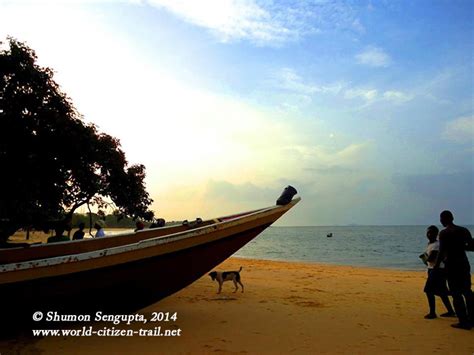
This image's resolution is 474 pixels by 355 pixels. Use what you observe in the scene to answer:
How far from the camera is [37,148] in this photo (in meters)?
11.7

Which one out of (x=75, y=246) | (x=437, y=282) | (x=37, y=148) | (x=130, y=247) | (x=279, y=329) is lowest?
(x=279, y=329)

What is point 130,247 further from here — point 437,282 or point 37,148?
point 37,148

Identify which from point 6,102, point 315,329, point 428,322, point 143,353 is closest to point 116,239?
point 143,353

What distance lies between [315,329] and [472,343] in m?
2.14

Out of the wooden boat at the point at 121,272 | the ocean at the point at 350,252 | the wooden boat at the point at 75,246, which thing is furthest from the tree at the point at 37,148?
the ocean at the point at 350,252

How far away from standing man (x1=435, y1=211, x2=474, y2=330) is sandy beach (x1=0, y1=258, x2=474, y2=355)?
1.26 feet

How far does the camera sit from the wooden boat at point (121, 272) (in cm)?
451

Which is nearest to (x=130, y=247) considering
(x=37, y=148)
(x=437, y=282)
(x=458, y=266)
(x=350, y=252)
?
(x=458, y=266)

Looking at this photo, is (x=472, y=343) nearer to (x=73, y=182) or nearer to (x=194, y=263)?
(x=194, y=263)

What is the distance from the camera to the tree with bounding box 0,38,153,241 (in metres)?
11.1

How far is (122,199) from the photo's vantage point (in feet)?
52.1

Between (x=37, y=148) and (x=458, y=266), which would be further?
(x=37, y=148)

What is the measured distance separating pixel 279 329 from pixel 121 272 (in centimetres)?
258

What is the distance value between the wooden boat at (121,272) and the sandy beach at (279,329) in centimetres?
48
